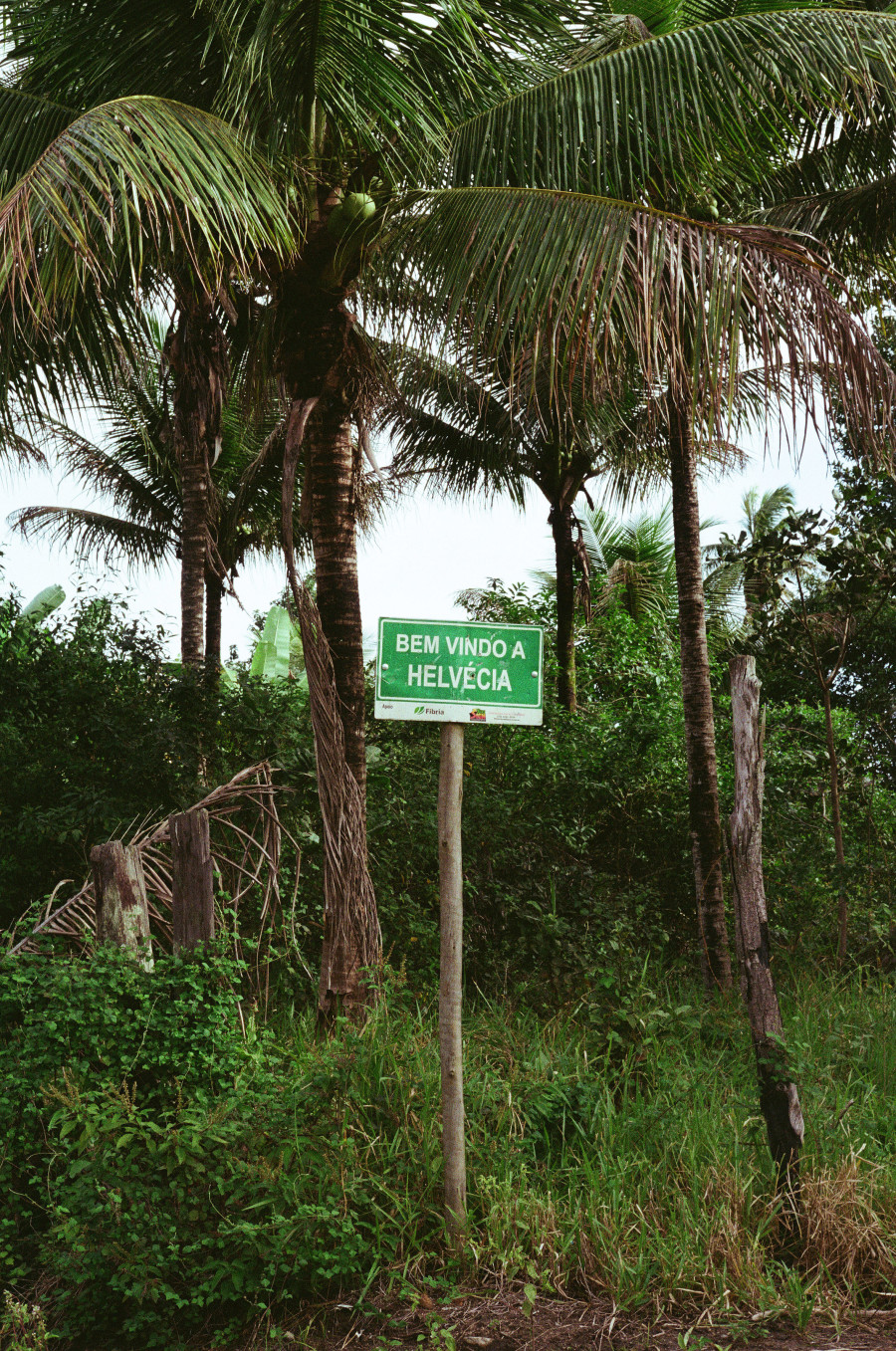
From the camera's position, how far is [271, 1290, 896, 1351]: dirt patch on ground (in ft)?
10.9

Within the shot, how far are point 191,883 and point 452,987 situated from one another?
133 centimetres

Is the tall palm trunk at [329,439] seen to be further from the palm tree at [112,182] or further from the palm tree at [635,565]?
the palm tree at [635,565]

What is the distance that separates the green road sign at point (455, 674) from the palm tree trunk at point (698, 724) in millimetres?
3836

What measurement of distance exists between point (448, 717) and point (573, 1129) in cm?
183

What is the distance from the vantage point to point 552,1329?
342 cm

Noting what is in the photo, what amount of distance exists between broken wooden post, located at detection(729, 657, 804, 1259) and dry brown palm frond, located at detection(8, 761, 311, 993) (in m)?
2.02

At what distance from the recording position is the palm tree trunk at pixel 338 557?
19.3 feet

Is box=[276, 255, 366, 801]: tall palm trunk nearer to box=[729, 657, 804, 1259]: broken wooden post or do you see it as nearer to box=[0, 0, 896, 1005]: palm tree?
box=[0, 0, 896, 1005]: palm tree

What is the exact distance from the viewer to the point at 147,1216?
3.59 meters

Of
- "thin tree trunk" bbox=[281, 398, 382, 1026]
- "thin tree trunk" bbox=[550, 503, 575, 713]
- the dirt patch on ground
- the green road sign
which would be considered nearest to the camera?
the dirt patch on ground

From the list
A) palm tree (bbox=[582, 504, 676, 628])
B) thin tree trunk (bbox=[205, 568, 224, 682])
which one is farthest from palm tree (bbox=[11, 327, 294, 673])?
palm tree (bbox=[582, 504, 676, 628])

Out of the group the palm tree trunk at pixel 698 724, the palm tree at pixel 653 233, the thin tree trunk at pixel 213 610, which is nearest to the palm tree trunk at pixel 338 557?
the palm tree at pixel 653 233

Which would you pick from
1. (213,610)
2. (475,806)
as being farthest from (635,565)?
(475,806)

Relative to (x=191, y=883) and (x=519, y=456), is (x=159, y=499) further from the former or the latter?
(x=191, y=883)
